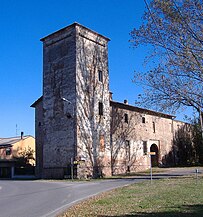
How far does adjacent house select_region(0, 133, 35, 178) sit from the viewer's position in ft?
160

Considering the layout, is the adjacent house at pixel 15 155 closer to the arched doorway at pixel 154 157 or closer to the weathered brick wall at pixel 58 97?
the weathered brick wall at pixel 58 97

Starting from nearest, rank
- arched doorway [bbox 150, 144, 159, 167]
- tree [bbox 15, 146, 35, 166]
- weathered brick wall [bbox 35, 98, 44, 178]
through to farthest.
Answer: weathered brick wall [bbox 35, 98, 44, 178] < arched doorway [bbox 150, 144, 159, 167] < tree [bbox 15, 146, 35, 166]

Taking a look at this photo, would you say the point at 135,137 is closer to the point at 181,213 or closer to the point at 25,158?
the point at 25,158

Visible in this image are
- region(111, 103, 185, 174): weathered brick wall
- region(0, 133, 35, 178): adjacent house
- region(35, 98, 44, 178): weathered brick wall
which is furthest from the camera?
region(0, 133, 35, 178): adjacent house

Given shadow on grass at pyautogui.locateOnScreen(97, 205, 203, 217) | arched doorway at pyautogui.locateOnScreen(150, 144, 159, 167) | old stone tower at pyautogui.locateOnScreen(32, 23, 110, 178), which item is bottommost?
shadow on grass at pyautogui.locateOnScreen(97, 205, 203, 217)

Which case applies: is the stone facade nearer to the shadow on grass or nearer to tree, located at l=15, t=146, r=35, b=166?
tree, located at l=15, t=146, r=35, b=166

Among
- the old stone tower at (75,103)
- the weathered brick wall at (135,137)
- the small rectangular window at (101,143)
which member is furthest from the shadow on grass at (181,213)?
the weathered brick wall at (135,137)

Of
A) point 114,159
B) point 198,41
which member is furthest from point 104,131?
point 198,41

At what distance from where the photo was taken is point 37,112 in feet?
140

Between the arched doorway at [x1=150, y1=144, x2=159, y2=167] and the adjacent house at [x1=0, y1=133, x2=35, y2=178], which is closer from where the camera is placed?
the adjacent house at [x1=0, y1=133, x2=35, y2=178]

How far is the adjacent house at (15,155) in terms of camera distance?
48844 millimetres

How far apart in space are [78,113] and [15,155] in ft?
78.2

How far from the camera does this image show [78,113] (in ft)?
113

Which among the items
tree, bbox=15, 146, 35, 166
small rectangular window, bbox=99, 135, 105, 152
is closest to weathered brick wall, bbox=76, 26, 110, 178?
small rectangular window, bbox=99, 135, 105, 152
